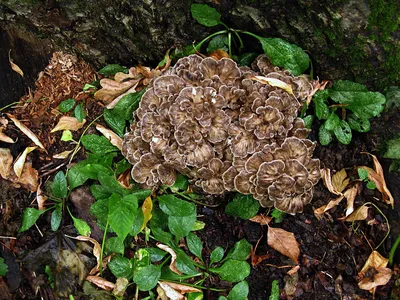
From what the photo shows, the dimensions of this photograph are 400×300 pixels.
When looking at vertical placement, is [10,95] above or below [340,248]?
above

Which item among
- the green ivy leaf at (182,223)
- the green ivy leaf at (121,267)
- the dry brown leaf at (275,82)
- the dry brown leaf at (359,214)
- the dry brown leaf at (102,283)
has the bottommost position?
the dry brown leaf at (102,283)

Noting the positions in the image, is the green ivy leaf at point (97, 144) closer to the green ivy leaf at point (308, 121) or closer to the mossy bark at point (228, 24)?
the mossy bark at point (228, 24)

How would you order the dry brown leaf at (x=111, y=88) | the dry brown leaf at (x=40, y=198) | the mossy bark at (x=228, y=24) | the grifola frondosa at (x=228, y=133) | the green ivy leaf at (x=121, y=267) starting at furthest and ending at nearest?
the dry brown leaf at (x=40, y=198), the dry brown leaf at (x=111, y=88), the green ivy leaf at (x=121, y=267), the grifola frondosa at (x=228, y=133), the mossy bark at (x=228, y=24)

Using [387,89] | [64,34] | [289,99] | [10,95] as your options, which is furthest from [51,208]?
[387,89]

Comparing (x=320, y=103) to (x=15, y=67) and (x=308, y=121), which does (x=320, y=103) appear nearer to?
(x=308, y=121)

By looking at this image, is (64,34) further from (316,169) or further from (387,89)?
(387,89)

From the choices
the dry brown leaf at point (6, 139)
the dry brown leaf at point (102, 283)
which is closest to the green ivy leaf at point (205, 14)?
the dry brown leaf at point (6, 139)
